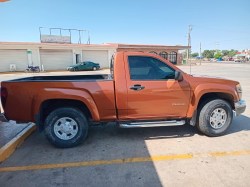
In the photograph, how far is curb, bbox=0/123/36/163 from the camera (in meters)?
3.83

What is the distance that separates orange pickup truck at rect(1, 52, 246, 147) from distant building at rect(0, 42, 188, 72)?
19.8 meters

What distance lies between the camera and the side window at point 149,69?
4.32m

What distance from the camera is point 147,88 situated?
13.9 feet

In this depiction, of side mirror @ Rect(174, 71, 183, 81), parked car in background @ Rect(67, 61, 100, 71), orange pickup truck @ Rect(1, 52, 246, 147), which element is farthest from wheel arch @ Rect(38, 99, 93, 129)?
parked car in background @ Rect(67, 61, 100, 71)

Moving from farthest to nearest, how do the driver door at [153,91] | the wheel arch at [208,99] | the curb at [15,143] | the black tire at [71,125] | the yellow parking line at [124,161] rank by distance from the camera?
1. the wheel arch at [208,99]
2. the driver door at [153,91]
3. the black tire at [71,125]
4. the curb at [15,143]
5. the yellow parking line at [124,161]

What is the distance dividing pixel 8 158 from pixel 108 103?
2102mm

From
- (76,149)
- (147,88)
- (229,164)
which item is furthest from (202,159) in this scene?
(76,149)

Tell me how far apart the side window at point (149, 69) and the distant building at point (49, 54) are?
64.9 ft

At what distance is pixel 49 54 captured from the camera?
29.8 metres

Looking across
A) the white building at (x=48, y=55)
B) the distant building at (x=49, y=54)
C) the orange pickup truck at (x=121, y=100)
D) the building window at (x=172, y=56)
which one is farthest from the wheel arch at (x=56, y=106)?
the building window at (x=172, y=56)

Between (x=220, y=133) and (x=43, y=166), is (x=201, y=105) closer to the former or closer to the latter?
(x=220, y=133)

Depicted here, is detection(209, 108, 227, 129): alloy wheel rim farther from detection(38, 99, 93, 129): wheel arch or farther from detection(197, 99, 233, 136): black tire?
detection(38, 99, 93, 129): wheel arch

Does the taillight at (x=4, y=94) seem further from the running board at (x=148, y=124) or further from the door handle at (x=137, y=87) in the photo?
the door handle at (x=137, y=87)

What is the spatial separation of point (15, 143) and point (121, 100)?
2341mm
